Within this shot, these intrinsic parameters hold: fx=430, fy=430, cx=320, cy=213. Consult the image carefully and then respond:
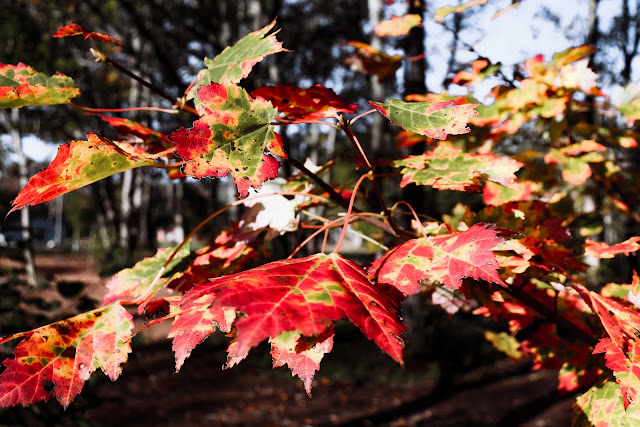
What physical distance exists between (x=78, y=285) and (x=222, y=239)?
134cm

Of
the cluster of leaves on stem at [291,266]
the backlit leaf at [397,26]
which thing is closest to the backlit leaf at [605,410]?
the cluster of leaves on stem at [291,266]

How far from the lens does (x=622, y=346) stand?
71cm

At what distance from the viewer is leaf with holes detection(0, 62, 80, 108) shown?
78 cm

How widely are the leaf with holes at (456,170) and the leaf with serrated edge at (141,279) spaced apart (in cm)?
55

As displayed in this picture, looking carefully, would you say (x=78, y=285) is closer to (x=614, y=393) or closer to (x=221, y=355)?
(x=614, y=393)

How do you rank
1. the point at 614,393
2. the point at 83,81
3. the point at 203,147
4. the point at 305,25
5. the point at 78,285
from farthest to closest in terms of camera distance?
the point at 305,25 → the point at 83,81 → the point at 78,285 → the point at 614,393 → the point at 203,147

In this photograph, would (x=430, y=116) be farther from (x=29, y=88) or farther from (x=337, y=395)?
(x=337, y=395)

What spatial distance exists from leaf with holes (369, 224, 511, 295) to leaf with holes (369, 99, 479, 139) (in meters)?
0.16

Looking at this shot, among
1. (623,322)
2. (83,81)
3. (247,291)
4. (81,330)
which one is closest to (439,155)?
(623,322)

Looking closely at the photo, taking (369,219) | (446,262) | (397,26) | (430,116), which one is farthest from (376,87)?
(446,262)

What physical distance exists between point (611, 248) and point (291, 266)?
812 mm

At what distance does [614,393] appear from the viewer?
790mm

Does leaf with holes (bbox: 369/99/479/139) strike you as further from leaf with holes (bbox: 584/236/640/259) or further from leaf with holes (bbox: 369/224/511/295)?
leaf with holes (bbox: 584/236/640/259)

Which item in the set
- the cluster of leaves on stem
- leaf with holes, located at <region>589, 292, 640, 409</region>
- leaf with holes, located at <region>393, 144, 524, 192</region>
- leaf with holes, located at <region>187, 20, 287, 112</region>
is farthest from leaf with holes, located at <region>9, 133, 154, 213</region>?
leaf with holes, located at <region>589, 292, 640, 409</region>
